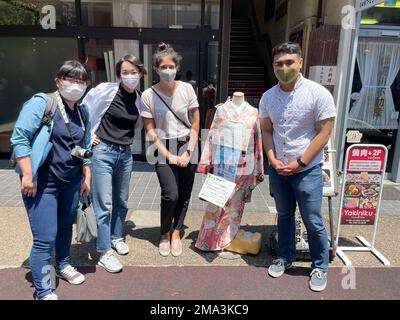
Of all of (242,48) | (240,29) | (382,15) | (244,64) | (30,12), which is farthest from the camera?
(240,29)

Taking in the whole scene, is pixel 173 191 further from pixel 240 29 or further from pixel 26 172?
pixel 240 29

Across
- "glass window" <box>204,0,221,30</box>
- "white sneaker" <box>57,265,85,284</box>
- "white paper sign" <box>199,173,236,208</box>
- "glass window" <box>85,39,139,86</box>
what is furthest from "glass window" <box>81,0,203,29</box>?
"white sneaker" <box>57,265,85,284</box>

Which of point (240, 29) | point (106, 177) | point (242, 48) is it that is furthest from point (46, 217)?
point (240, 29)

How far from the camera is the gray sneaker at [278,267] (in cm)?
300

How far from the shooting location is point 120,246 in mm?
3357

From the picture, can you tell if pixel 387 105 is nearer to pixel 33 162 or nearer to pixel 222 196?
pixel 222 196

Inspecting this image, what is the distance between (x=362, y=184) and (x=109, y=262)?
2522 mm

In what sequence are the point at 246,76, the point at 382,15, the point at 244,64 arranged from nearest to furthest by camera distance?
the point at 382,15 → the point at 246,76 → the point at 244,64

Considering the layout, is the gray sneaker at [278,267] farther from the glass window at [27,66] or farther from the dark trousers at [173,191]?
the glass window at [27,66]

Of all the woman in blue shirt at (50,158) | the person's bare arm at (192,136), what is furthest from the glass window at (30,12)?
the woman in blue shirt at (50,158)

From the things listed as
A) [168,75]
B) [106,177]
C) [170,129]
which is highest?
[168,75]

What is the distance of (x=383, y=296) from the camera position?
2.78m

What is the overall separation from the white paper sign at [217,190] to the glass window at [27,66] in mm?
4288

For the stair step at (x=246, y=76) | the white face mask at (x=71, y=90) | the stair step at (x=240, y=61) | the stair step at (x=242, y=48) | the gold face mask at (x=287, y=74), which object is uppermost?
the stair step at (x=242, y=48)
